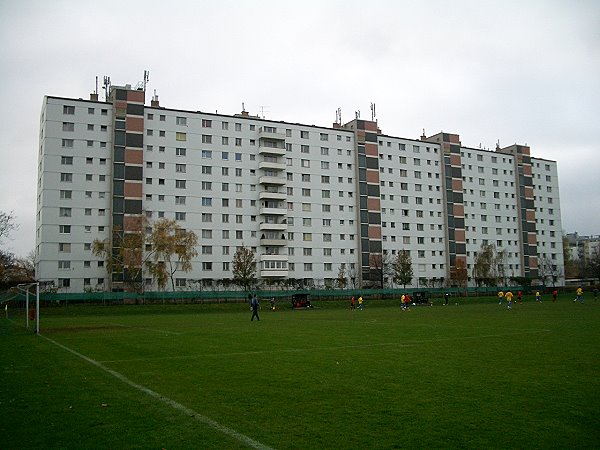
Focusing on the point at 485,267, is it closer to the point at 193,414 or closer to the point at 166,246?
the point at 166,246

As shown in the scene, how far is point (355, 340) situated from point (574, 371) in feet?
38.3

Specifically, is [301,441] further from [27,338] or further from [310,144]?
[310,144]

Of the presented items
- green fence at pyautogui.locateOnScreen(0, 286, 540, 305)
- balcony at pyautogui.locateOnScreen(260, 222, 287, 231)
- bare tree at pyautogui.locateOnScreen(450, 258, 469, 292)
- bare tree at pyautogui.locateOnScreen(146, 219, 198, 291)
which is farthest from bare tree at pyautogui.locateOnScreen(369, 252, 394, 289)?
bare tree at pyautogui.locateOnScreen(146, 219, 198, 291)

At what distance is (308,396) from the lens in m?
12.0

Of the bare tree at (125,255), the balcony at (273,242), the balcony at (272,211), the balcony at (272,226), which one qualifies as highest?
the balcony at (272,211)

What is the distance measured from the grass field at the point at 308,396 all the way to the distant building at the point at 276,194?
2827 inches

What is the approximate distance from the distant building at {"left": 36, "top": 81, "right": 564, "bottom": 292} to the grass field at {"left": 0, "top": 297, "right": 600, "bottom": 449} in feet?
236

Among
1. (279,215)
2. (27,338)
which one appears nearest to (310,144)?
(279,215)

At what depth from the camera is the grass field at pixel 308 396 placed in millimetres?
8750

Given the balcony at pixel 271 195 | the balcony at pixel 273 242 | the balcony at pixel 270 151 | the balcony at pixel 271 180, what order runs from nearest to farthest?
the balcony at pixel 273 242 < the balcony at pixel 271 195 < the balcony at pixel 271 180 < the balcony at pixel 270 151

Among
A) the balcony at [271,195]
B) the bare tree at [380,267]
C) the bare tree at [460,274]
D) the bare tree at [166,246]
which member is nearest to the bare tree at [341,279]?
the bare tree at [380,267]

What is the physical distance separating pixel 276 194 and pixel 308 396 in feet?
303

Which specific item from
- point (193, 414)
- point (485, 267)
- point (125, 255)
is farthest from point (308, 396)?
point (485, 267)

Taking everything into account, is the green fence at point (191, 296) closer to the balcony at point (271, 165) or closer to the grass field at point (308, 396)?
the balcony at point (271, 165)
